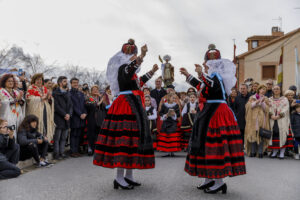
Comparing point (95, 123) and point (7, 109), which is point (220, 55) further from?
point (95, 123)

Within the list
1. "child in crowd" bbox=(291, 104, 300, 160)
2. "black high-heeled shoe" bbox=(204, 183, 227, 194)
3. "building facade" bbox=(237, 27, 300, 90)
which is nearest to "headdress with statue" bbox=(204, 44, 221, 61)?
"black high-heeled shoe" bbox=(204, 183, 227, 194)

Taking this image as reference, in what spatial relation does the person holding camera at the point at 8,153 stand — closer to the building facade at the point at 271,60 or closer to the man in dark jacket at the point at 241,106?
the man in dark jacket at the point at 241,106

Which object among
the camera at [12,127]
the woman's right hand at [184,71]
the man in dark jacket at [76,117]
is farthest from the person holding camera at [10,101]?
the woman's right hand at [184,71]

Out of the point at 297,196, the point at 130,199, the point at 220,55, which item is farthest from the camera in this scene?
the point at 220,55

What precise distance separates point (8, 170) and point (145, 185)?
2.46 m

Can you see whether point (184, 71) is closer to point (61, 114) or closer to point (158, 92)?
point (61, 114)

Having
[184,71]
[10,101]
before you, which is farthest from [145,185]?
[10,101]

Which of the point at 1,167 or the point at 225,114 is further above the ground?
the point at 225,114

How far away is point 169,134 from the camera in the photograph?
29.4ft

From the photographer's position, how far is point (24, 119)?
22.1 feet

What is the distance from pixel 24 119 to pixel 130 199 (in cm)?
355

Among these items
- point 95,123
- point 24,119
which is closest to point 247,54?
point 95,123

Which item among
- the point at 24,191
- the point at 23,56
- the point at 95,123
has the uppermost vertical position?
the point at 23,56

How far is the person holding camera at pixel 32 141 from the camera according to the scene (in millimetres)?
6512
